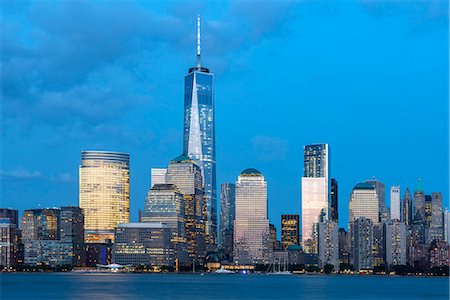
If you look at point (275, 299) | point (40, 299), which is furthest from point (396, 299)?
point (40, 299)

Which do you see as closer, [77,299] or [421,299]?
[77,299]

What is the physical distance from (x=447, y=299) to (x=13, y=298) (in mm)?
61465

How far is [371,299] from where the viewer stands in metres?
143

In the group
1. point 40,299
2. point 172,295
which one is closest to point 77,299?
point 40,299

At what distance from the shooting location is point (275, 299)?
464ft

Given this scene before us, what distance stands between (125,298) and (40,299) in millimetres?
12058

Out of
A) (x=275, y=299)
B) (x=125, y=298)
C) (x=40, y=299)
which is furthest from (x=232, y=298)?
(x=40, y=299)

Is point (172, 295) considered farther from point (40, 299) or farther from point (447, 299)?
point (447, 299)

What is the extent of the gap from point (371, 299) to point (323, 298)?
7911 millimetres

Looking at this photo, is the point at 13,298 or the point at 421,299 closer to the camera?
the point at 13,298

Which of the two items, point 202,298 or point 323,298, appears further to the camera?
point 323,298

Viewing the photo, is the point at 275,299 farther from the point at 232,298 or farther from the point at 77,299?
the point at 77,299

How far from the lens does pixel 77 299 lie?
136750mm

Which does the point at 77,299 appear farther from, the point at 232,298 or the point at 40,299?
the point at 232,298
